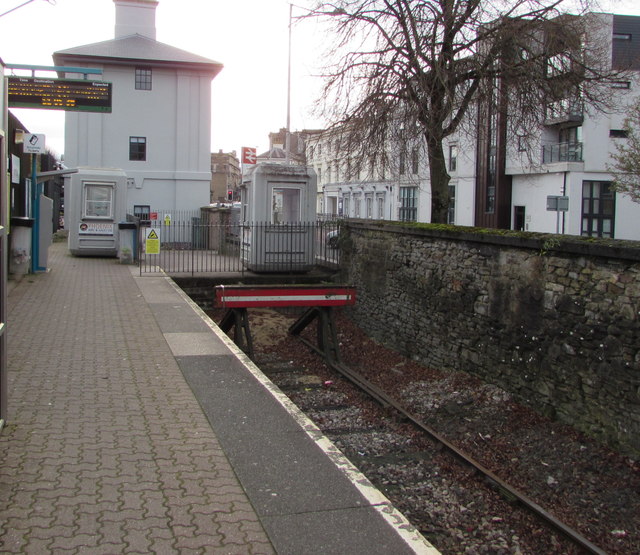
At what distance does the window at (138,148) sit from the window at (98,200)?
40.3ft

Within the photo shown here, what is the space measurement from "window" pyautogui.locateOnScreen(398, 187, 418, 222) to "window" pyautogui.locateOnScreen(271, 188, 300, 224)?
29502mm

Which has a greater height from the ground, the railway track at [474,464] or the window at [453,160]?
the window at [453,160]

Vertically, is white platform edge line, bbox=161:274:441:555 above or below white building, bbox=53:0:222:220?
below

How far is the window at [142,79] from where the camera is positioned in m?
35.3

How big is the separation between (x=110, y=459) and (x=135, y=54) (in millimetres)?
33154

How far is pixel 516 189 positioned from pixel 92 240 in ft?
88.0

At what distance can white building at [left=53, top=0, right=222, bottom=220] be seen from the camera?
34.9 metres

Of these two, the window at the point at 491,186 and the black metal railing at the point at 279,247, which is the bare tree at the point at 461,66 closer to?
the black metal railing at the point at 279,247

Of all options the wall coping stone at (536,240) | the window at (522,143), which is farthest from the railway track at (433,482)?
the window at (522,143)

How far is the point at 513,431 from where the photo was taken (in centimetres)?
946

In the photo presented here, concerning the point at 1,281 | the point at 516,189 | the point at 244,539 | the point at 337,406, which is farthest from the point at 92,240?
Result: the point at 516,189

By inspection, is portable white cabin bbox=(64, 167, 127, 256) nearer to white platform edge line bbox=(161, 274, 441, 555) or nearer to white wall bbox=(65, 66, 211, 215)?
white wall bbox=(65, 66, 211, 215)

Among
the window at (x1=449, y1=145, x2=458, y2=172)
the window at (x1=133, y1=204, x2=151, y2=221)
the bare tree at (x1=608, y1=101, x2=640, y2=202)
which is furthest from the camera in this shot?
the window at (x1=449, y1=145, x2=458, y2=172)

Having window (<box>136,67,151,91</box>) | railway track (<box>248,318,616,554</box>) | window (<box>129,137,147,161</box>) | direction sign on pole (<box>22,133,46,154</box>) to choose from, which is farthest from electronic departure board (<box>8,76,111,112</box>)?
window (<box>136,67,151,91</box>)
